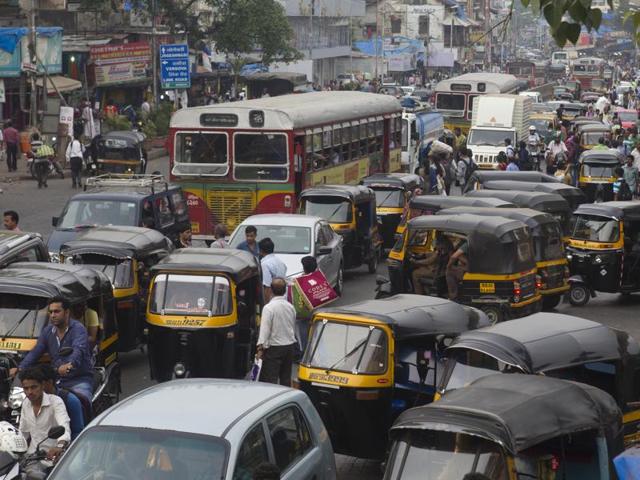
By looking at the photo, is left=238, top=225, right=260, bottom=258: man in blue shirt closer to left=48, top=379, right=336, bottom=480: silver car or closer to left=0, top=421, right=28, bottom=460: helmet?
left=0, top=421, right=28, bottom=460: helmet

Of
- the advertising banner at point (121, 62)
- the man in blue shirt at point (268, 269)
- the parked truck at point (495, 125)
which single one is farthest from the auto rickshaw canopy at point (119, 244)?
the advertising banner at point (121, 62)

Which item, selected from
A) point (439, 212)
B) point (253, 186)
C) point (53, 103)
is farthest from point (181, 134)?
point (53, 103)

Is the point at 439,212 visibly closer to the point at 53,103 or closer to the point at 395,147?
the point at 395,147

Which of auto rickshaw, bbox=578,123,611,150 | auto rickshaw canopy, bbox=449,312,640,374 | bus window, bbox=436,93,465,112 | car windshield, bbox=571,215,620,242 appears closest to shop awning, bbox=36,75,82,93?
bus window, bbox=436,93,465,112

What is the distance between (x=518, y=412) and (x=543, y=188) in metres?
17.4

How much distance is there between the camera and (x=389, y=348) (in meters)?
11.8

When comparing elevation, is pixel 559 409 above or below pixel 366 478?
above

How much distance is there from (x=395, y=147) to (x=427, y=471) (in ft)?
89.6

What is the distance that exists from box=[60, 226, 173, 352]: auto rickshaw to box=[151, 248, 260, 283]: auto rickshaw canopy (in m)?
1.03

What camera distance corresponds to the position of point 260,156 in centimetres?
2573

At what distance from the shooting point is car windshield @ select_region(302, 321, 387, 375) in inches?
465

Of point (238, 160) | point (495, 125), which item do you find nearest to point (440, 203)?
point (238, 160)

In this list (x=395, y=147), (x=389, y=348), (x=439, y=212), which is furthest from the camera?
(x=395, y=147)

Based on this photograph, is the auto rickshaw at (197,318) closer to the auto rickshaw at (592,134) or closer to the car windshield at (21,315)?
the car windshield at (21,315)
